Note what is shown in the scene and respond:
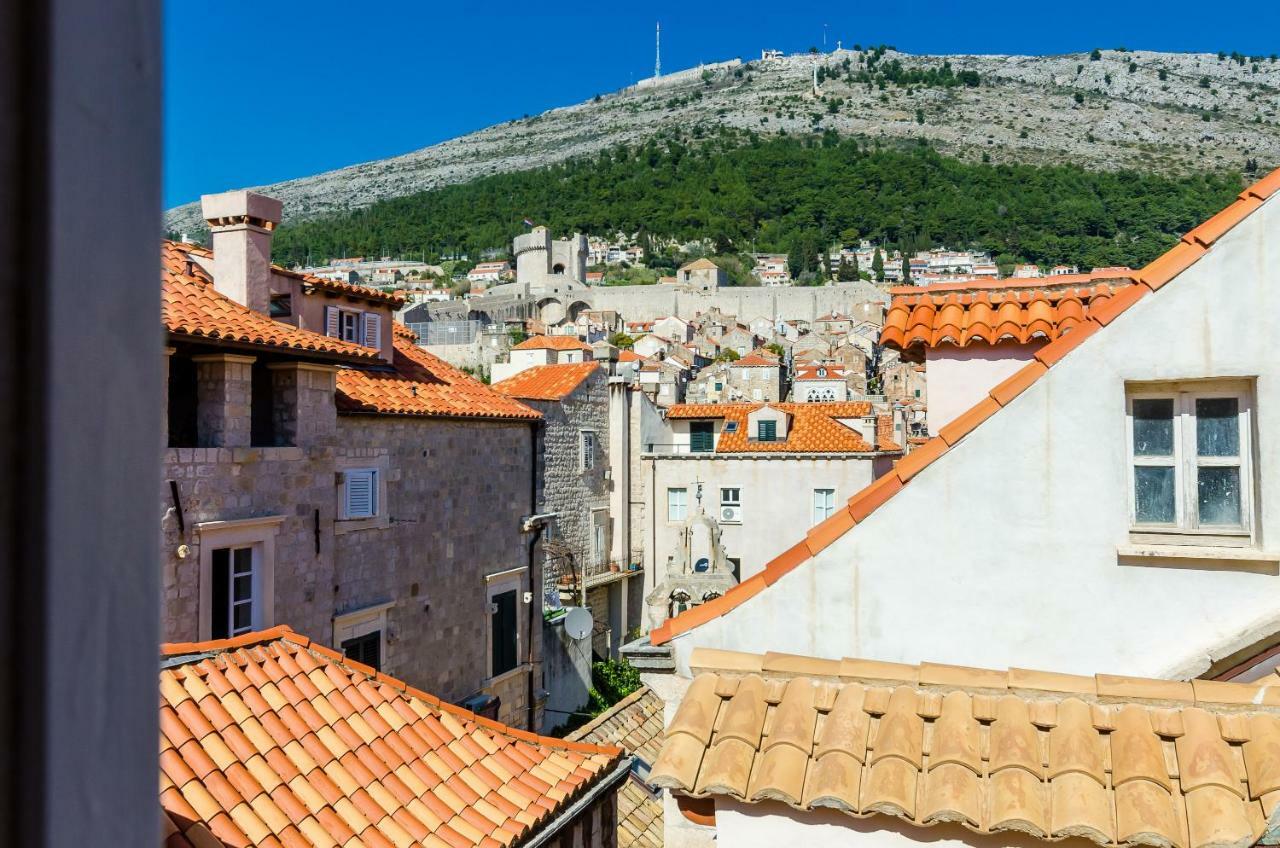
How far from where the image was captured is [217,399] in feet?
31.7

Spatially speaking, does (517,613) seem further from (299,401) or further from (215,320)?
(215,320)

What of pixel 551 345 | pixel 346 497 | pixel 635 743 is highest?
pixel 551 345

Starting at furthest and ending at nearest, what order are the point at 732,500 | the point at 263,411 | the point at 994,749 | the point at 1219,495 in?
the point at 732,500 → the point at 263,411 → the point at 1219,495 → the point at 994,749

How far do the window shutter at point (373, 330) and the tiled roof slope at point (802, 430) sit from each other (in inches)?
689

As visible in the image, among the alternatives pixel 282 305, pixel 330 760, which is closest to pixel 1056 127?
→ pixel 282 305

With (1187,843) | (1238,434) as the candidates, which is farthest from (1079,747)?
(1238,434)

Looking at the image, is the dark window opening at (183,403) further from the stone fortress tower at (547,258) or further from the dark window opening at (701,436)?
the stone fortress tower at (547,258)

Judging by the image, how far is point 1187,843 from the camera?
347 cm

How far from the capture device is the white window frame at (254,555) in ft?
30.7

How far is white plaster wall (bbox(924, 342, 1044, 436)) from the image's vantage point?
6898 mm

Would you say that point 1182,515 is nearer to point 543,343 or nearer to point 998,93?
point 543,343

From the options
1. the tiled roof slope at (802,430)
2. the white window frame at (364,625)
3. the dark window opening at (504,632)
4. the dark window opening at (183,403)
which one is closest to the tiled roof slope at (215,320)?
the dark window opening at (183,403)

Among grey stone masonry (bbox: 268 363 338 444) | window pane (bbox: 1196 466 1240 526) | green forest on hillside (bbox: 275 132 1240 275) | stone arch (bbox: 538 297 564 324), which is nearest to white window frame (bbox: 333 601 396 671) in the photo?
grey stone masonry (bbox: 268 363 338 444)

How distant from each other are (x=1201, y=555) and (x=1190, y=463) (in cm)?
44
